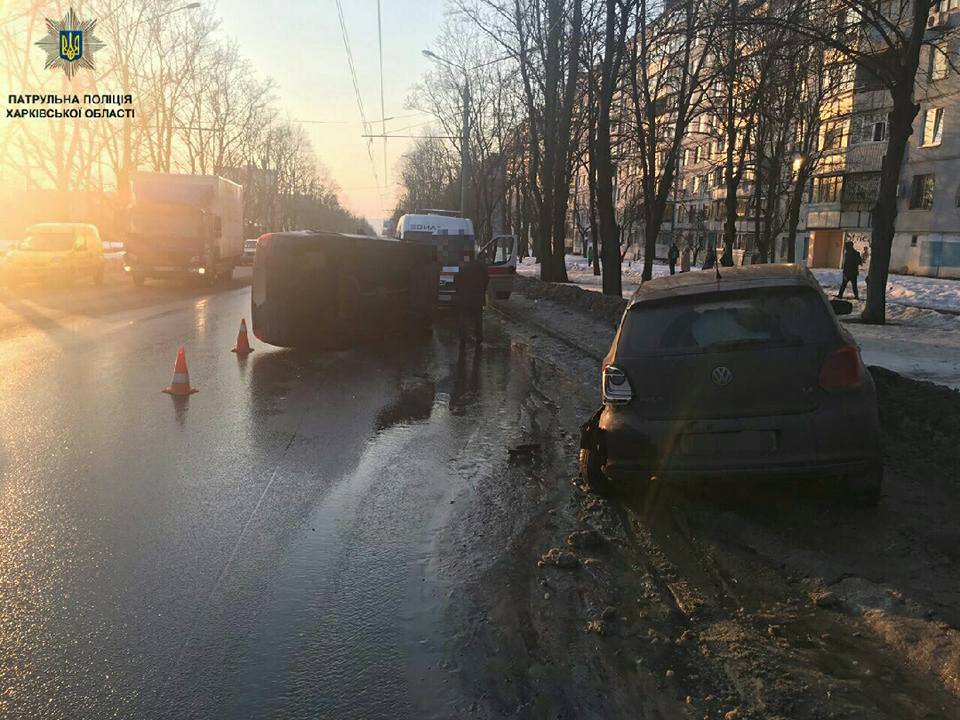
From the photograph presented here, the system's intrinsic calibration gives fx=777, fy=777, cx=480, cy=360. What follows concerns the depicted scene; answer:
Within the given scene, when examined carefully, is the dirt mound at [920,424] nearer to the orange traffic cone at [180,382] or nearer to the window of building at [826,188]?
the orange traffic cone at [180,382]

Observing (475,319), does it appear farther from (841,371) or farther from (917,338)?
(841,371)

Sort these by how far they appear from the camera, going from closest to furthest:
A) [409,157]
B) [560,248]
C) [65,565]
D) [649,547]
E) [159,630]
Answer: [159,630] < [65,565] < [649,547] < [560,248] < [409,157]

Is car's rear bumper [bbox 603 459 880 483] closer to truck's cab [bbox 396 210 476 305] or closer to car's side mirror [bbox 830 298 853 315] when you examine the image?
car's side mirror [bbox 830 298 853 315]

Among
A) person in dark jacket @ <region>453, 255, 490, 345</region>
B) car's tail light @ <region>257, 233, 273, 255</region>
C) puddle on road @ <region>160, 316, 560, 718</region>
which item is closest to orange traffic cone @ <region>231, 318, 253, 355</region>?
car's tail light @ <region>257, 233, 273, 255</region>

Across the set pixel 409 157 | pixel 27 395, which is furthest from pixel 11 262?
pixel 409 157

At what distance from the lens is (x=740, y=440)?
4.60 metres

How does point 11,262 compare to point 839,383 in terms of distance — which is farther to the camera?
point 11,262

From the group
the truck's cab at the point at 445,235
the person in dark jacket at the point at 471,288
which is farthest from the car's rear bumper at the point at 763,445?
the truck's cab at the point at 445,235

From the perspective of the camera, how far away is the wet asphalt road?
9.88 feet

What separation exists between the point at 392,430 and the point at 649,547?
11.1 ft

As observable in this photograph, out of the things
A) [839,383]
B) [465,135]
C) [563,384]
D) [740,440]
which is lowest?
[563,384]

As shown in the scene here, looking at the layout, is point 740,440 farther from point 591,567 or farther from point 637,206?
point 637,206

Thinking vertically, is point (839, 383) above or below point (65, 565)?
above

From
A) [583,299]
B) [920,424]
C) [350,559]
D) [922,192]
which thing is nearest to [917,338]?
[583,299]
